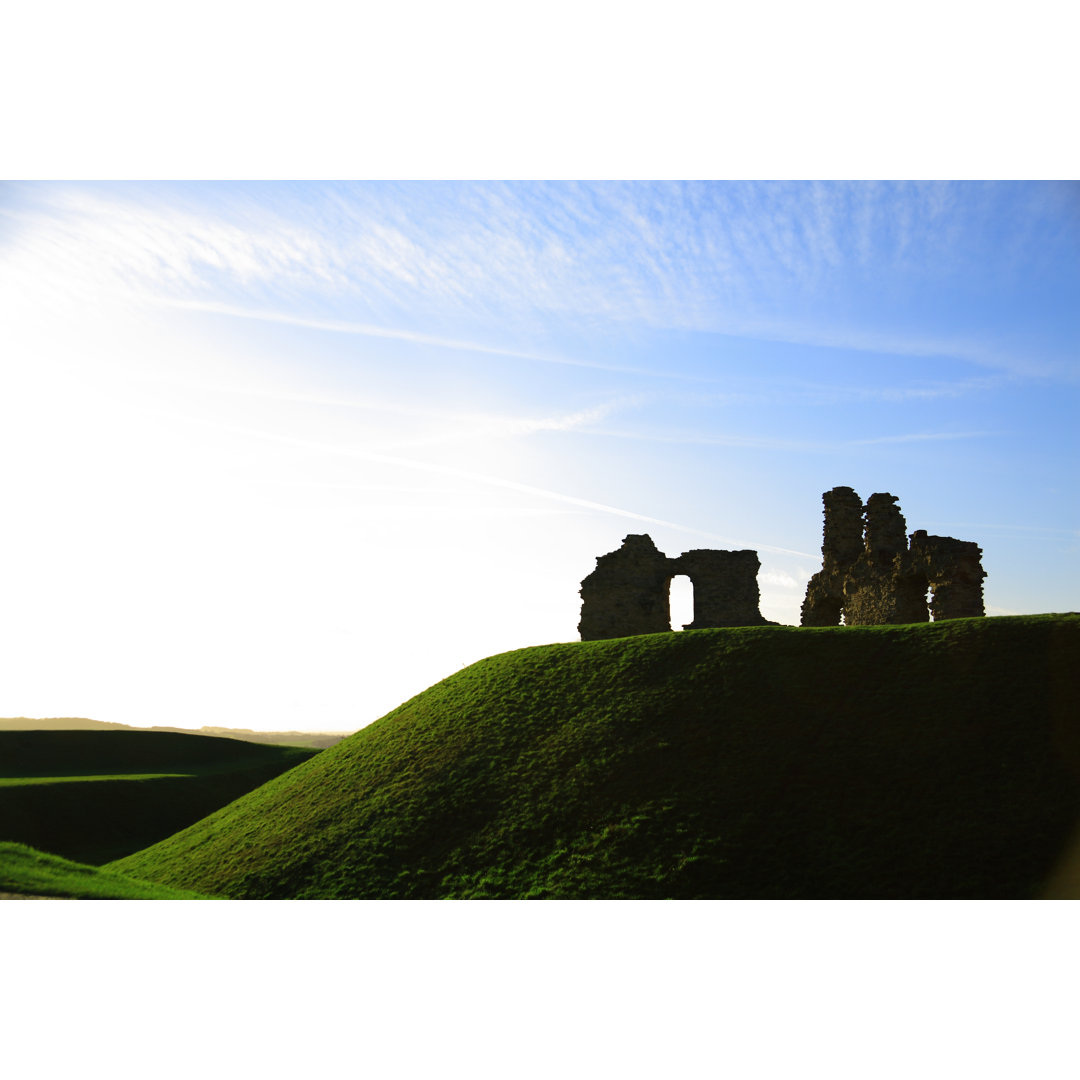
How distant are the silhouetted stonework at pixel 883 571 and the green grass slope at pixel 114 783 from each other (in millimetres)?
30282

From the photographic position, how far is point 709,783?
19.2 metres

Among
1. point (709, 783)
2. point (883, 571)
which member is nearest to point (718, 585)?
point (883, 571)

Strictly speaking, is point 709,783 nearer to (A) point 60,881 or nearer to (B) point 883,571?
(A) point 60,881

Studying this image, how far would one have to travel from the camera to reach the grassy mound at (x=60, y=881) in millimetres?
14418

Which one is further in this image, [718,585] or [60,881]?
[718,585]

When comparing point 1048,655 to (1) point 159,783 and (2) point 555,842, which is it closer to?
(2) point 555,842

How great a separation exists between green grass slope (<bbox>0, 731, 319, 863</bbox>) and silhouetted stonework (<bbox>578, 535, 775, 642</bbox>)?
2050cm

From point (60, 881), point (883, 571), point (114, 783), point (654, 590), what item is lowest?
point (114, 783)

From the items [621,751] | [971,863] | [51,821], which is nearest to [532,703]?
[621,751]

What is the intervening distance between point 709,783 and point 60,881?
1392 cm

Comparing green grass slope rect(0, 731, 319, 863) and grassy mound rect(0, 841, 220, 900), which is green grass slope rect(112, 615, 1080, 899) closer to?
grassy mound rect(0, 841, 220, 900)

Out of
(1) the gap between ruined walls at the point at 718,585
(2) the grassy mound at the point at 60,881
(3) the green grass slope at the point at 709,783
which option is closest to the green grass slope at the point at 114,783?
(3) the green grass slope at the point at 709,783

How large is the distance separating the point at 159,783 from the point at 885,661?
32.7 m

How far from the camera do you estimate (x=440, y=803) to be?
20.7 metres
